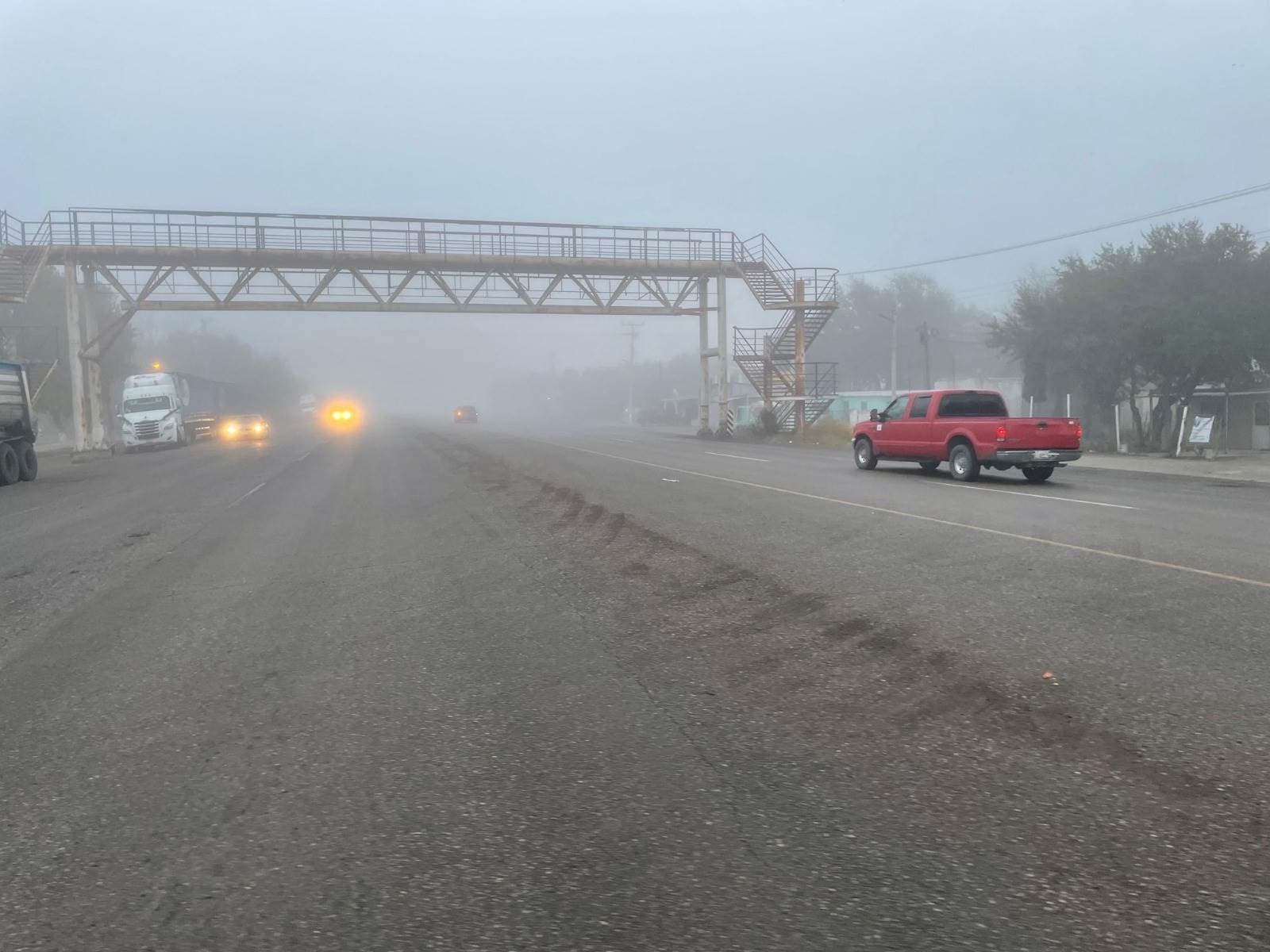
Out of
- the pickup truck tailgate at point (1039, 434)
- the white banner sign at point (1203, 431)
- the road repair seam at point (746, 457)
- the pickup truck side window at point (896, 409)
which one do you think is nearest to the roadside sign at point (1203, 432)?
the white banner sign at point (1203, 431)

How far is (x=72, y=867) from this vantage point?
4.02 metres

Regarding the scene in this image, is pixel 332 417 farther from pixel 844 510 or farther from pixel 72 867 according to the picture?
pixel 72 867

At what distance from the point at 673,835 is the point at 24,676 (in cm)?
499

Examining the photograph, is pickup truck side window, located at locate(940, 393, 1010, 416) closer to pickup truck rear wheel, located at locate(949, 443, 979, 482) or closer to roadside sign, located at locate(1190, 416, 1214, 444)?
pickup truck rear wheel, located at locate(949, 443, 979, 482)

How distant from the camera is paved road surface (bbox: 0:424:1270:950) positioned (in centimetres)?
363

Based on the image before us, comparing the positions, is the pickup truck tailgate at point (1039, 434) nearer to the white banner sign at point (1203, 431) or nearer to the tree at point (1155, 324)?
the white banner sign at point (1203, 431)

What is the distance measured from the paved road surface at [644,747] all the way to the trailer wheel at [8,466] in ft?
55.2

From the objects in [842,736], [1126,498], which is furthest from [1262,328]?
[842,736]

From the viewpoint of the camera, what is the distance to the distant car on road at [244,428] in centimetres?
5991

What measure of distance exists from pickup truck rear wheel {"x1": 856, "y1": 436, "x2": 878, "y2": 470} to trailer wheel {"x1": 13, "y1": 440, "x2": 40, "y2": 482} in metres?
21.0

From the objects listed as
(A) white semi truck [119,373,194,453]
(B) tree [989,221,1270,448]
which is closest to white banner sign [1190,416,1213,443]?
(B) tree [989,221,1270,448]

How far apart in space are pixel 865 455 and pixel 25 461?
21423mm

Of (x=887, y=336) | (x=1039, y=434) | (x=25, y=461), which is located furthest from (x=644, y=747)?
(x=887, y=336)

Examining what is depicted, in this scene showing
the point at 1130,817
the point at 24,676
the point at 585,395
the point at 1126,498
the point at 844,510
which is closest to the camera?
the point at 1130,817
